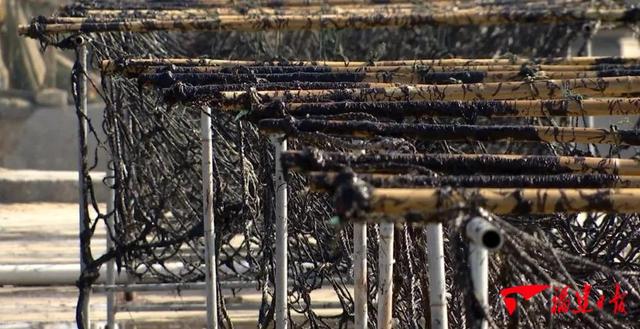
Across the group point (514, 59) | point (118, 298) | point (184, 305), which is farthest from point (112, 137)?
point (118, 298)

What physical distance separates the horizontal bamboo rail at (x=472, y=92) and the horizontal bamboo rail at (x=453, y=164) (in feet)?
3.92

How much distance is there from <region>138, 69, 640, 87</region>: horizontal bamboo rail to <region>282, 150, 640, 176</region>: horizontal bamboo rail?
161 cm

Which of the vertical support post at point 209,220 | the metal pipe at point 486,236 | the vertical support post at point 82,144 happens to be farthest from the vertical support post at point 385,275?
the vertical support post at point 82,144

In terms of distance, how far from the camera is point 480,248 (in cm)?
301

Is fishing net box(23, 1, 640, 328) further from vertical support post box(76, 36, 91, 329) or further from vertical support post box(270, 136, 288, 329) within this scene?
vertical support post box(270, 136, 288, 329)

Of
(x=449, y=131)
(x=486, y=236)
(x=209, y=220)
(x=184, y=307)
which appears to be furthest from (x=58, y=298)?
(x=486, y=236)

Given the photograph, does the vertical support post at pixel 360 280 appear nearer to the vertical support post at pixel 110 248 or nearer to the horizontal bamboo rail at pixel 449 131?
the horizontal bamboo rail at pixel 449 131

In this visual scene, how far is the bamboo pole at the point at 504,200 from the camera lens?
314 centimetres

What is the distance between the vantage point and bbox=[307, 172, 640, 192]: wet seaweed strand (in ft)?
10.8

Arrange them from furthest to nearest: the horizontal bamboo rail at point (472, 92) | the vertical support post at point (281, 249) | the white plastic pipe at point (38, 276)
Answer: the white plastic pipe at point (38, 276) → the vertical support post at point (281, 249) → the horizontal bamboo rail at point (472, 92)

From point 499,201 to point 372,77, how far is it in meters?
2.59

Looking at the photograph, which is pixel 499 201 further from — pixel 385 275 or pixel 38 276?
pixel 38 276

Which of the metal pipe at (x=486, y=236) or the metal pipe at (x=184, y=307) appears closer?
the metal pipe at (x=486, y=236)

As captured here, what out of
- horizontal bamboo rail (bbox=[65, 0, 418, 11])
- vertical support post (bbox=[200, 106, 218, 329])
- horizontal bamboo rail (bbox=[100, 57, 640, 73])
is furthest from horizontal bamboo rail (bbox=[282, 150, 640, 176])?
horizontal bamboo rail (bbox=[65, 0, 418, 11])
